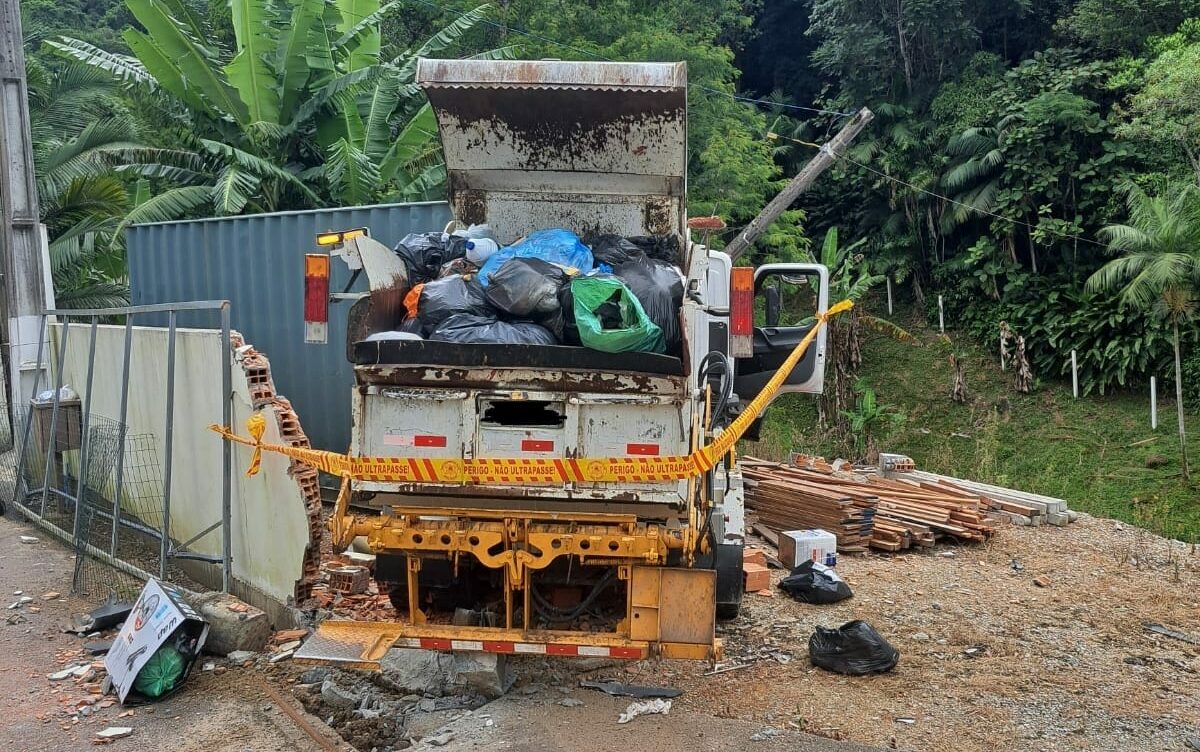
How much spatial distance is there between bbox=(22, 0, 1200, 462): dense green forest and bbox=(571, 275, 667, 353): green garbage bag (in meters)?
7.95

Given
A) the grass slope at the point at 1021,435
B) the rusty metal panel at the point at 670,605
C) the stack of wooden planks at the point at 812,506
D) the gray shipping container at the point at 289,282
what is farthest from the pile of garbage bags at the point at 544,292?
the grass slope at the point at 1021,435

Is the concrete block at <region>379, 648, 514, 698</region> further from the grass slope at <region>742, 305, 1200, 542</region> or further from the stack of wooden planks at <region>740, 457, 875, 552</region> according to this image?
the grass slope at <region>742, 305, 1200, 542</region>

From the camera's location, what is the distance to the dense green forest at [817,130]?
13.1 metres

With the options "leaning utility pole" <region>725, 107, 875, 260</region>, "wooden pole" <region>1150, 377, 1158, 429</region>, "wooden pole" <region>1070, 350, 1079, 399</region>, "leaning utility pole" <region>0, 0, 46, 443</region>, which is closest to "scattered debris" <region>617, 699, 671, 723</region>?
"leaning utility pole" <region>0, 0, 46, 443</region>

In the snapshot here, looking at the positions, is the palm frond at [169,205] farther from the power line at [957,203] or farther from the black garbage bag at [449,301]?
the power line at [957,203]

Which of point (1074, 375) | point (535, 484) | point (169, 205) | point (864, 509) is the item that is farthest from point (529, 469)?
point (1074, 375)

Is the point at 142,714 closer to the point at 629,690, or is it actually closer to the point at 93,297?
the point at 629,690

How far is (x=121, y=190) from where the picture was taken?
43.1 feet

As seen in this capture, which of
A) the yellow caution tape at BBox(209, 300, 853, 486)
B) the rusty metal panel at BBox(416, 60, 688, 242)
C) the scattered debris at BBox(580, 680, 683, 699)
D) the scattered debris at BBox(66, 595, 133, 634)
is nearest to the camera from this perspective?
the yellow caution tape at BBox(209, 300, 853, 486)

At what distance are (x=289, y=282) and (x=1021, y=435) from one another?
52.4 ft

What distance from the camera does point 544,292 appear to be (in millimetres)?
4887

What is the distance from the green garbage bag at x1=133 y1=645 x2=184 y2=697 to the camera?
16.6 feet

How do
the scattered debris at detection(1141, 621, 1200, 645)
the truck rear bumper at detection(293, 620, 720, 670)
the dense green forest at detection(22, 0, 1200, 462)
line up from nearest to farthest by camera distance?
the truck rear bumper at detection(293, 620, 720, 670), the scattered debris at detection(1141, 621, 1200, 645), the dense green forest at detection(22, 0, 1200, 462)

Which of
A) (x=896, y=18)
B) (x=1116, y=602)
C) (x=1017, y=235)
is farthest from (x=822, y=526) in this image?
(x=896, y=18)
